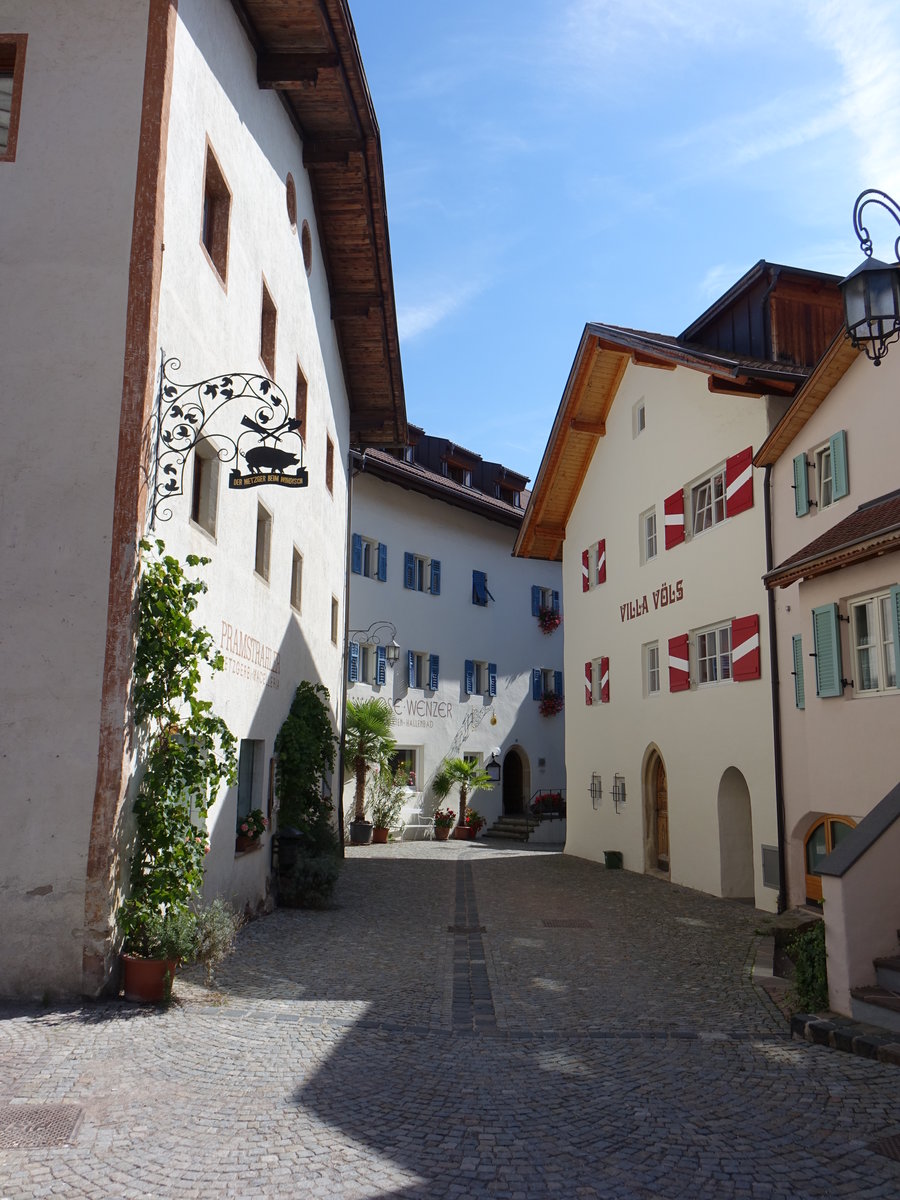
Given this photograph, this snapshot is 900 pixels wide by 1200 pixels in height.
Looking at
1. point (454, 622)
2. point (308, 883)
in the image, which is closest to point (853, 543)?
point (308, 883)

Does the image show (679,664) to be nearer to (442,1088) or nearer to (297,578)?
(297,578)

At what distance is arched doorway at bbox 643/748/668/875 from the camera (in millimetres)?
18438

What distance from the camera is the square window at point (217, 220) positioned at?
1025cm

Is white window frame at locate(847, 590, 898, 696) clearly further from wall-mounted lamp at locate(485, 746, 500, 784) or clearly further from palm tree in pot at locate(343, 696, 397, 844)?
wall-mounted lamp at locate(485, 746, 500, 784)

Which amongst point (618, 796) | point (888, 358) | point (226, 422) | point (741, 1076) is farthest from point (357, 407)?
point (741, 1076)

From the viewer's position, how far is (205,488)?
32.9ft

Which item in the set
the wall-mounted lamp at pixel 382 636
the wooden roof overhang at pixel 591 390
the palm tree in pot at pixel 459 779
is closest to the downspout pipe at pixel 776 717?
the wooden roof overhang at pixel 591 390

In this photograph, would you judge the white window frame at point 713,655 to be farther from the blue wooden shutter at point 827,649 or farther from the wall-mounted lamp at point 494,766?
the wall-mounted lamp at point 494,766

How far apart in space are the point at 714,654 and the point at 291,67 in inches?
391

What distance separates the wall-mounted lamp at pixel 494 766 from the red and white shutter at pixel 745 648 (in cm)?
1534

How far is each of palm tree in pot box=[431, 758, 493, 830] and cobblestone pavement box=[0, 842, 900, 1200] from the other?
17324 mm

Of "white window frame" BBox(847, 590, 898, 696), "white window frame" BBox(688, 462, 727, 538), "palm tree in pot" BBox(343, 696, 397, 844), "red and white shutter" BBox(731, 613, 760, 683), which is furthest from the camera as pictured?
"palm tree in pot" BBox(343, 696, 397, 844)

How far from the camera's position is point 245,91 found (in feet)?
37.0

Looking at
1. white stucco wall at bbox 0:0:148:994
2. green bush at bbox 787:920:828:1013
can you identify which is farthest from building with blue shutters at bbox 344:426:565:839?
green bush at bbox 787:920:828:1013
